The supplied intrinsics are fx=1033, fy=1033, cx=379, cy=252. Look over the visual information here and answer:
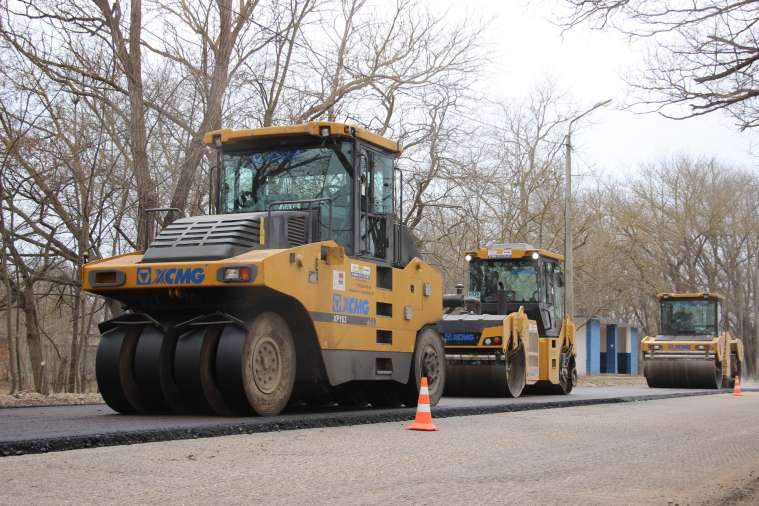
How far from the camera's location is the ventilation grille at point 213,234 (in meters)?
11.1

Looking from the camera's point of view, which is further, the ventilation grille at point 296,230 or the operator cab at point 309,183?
the operator cab at point 309,183

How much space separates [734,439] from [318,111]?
14.2 metres

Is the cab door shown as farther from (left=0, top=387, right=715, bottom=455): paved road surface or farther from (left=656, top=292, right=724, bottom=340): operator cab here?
(left=656, top=292, right=724, bottom=340): operator cab

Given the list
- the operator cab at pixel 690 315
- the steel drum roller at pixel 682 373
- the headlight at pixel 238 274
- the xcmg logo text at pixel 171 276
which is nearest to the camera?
the headlight at pixel 238 274

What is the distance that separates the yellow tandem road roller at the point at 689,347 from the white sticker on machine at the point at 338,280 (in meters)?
21.2

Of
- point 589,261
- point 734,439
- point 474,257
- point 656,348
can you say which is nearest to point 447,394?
point 474,257

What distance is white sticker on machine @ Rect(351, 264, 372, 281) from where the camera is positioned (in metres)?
12.3

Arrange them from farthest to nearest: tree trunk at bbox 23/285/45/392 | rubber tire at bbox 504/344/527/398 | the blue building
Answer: the blue building, tree trunk at bbox 23/285/45/392, rubber tire at bbox 504/344/527/398

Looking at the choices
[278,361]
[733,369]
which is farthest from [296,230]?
[733,369]

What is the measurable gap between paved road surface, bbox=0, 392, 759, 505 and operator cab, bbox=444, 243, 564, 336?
10599 mm

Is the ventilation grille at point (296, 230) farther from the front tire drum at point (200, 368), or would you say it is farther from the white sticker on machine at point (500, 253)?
the white sticker on machine at point (500, 253)

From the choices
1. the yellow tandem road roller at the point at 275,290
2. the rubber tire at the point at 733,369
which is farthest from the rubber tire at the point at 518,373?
the rubber tire at the point at 733,369

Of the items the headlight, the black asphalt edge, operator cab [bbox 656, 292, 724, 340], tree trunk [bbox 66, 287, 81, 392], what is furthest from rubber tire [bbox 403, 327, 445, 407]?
operator cab [bbox 656, 292, 724, 340]

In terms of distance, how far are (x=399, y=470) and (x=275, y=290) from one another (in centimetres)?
353
